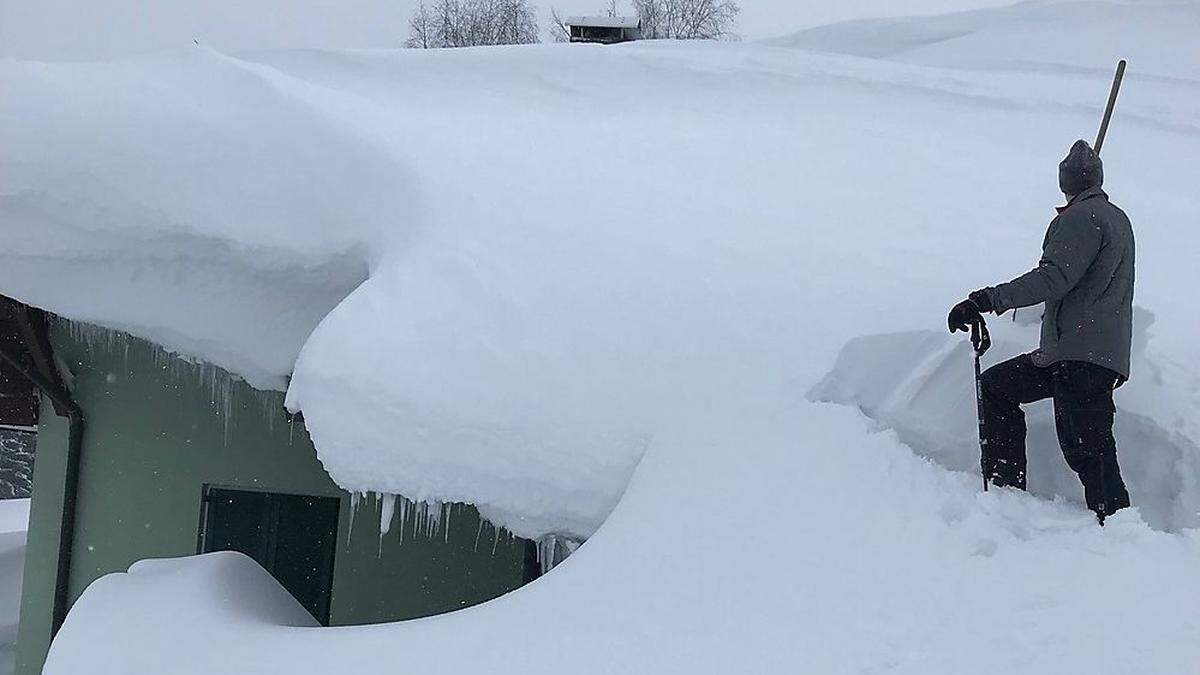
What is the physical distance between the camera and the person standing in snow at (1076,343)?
11.7 ft

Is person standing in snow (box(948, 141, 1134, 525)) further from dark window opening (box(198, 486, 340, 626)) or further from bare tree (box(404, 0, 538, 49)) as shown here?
bare tree (box(404, 0, 538, 49))

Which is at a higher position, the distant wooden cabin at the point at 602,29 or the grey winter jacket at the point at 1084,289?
the distant wooden cabin at the point at 602,29

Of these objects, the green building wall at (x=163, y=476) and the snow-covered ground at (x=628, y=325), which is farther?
the green building wall at (x=163, y=476)

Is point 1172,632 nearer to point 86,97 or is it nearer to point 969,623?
point 969,623

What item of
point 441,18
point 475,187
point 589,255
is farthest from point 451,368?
point 441,18

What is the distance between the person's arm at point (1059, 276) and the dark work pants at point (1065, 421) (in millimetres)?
272

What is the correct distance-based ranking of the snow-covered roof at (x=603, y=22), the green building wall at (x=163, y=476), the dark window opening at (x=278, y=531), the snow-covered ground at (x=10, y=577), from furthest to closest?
the snow-covered roof at (x=603, y=22) < the snow-covered ground at (x=10, y=577) < the dark window opening at (x=278, y=531) < the green building wall at (x=163, y=476)

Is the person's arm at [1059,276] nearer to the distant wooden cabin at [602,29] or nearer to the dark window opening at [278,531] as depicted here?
the dark window opening at [278,531]

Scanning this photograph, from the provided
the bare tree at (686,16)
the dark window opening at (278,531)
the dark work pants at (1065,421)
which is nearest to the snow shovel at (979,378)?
the dark work pants at (1065,421)

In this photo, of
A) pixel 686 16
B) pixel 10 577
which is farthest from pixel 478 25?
pixel 10 577

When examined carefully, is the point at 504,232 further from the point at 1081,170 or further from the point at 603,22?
the point at 603,22

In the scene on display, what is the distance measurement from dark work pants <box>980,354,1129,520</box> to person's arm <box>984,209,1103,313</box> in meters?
0.27

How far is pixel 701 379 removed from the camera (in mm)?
4199

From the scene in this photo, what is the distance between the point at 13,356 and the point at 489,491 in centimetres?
492
